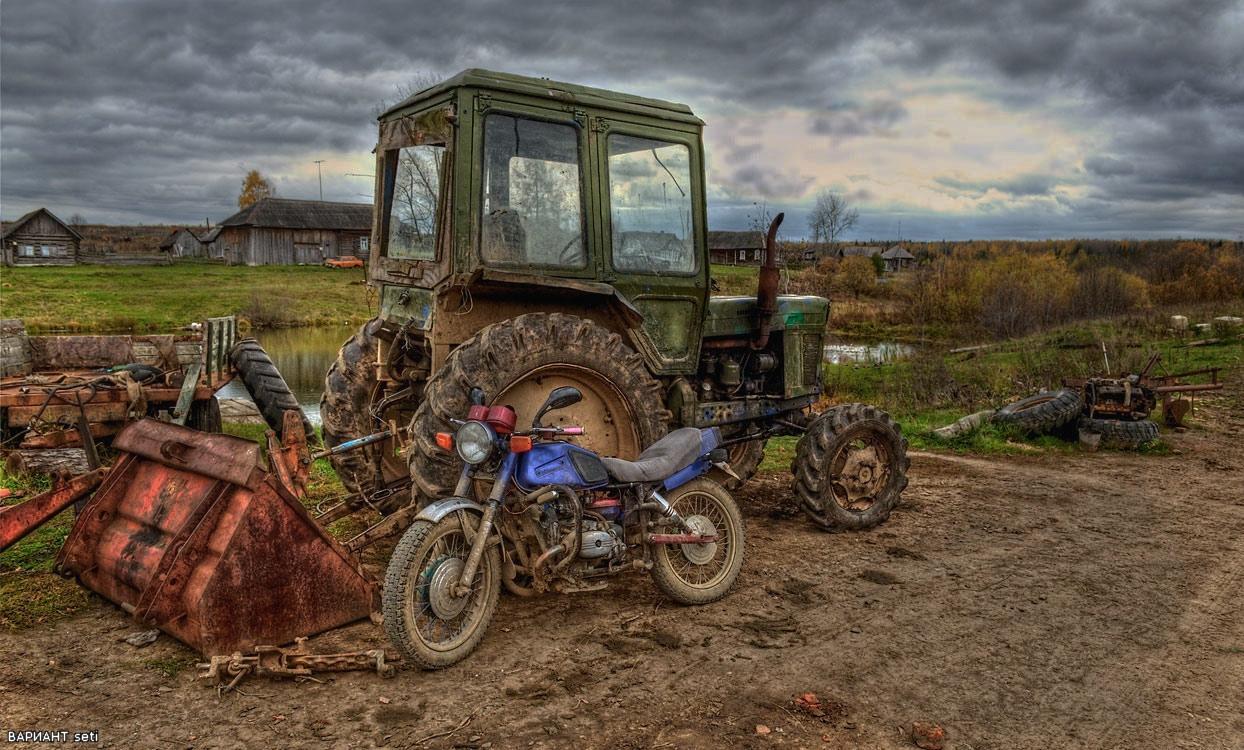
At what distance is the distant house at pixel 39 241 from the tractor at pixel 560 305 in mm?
50191

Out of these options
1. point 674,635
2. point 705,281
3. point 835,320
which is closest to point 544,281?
point 705,281

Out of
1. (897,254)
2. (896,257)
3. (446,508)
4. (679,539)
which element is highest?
(897,254)

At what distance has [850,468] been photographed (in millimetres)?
6457

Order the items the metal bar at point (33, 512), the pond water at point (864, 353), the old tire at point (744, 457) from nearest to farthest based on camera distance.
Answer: the metal bar at point (33, 512), the old tire at point (744, 457), the pond water at point (864, 353)

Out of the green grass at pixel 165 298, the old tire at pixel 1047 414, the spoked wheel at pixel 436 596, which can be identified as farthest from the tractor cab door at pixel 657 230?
the green grass at pixel 165 298

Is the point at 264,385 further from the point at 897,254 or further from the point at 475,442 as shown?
the point at 897,254

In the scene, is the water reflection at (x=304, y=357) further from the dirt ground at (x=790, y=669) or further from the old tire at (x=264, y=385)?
the dirt ground at (x=790, y=669)

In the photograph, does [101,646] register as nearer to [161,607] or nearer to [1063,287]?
[161,607]

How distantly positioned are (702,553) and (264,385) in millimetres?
5880

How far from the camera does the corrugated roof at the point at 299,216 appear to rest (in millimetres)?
48688

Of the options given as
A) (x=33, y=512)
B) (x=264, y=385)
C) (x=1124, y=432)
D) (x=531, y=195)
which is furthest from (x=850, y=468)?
(x=264, y=385)

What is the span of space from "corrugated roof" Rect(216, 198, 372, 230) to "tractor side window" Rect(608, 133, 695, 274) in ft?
152

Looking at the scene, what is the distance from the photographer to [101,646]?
419cm

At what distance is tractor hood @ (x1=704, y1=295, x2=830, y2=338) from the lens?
6.32 m
